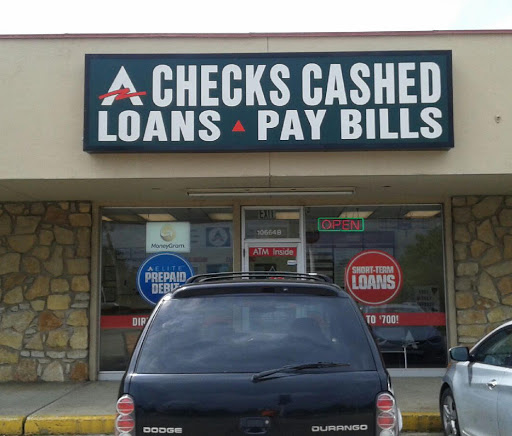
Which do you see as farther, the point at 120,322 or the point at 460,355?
the point at 120,322

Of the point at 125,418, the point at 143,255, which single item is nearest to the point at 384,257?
the point at 143,255

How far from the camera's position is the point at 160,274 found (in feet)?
35.8

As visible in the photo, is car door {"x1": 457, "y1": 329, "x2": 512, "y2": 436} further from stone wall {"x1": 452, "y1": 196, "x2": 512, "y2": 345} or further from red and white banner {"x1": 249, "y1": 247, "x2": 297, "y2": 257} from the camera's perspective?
red and white banner {"x1": 249, "y1": 247, "x2": 297, "y2": 257}

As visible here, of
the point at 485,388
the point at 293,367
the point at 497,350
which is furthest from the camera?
the point at 497,350

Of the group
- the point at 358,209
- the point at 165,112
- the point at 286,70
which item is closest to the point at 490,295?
the point at 358,209

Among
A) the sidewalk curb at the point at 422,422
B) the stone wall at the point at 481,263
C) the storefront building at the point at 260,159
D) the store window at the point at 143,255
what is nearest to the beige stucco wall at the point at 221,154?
the storefront building at the point at 260,159

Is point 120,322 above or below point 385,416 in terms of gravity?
below

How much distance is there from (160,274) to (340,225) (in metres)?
3.19

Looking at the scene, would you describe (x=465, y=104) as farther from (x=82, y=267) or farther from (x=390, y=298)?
(x=82, y=267)

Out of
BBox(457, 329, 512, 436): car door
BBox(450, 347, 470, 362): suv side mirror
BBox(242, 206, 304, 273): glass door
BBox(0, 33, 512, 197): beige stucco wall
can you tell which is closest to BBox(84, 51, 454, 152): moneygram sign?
BBox(0, 33, 512, 197): beige stucco wall

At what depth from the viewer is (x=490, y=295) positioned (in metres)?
10.5

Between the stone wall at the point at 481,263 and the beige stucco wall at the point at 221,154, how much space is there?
191 centimetres

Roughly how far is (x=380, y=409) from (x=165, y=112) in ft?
20.6

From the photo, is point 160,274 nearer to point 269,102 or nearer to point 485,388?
point 269,102
